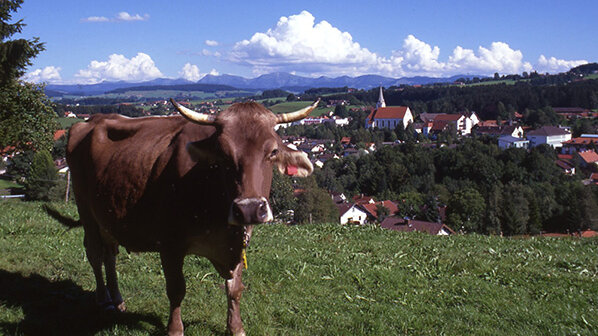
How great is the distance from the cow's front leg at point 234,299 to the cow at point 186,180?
11 mm

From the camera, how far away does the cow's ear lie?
3.96 meters

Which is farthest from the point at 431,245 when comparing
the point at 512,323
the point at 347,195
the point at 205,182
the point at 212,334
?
the point at 347,195

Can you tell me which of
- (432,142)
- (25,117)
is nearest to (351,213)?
(25,117)

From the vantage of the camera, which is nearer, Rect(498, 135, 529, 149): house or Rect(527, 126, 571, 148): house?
Rect(498, 135, 529, 149): house

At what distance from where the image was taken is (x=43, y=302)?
596 centimetres

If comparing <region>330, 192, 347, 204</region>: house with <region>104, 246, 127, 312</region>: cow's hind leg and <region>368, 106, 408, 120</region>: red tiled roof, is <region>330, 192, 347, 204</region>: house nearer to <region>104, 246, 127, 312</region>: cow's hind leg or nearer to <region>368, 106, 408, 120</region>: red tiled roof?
<region>104, 246, 127, 312</region>: cow's hind leg

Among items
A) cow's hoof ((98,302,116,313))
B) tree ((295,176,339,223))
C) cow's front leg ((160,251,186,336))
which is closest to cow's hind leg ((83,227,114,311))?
cow's hoof ((98,302,116,313))

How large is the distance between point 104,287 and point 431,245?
24.1 ft

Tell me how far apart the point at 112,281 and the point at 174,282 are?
6.87 feet

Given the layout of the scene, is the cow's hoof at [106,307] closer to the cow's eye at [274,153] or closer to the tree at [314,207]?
the cow's eye at [274,153]

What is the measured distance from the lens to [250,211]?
11.1ft

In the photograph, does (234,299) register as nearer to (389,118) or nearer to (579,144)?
(579,144)

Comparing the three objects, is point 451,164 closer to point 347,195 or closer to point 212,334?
point 347,195

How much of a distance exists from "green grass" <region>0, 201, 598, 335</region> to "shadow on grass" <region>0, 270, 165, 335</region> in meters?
0.01
